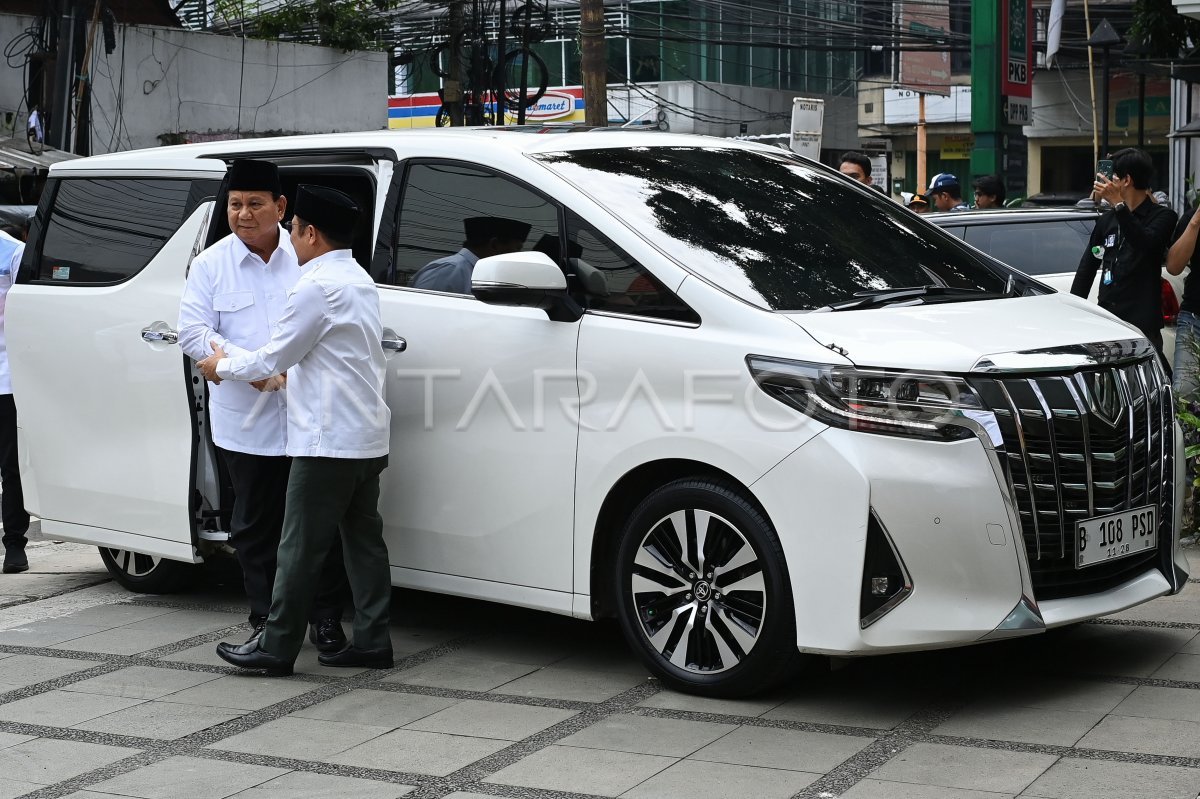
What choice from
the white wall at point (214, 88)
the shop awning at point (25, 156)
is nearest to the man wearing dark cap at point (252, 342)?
the shop awning at point (25, 156)

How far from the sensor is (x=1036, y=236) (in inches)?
398

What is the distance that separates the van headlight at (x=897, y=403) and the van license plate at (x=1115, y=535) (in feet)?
1.82

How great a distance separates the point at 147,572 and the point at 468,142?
2.68 m

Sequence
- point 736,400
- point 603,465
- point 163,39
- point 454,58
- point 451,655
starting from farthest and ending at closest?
point 454,58, point 163,39, point 451,655, point 603,465, point 736,400

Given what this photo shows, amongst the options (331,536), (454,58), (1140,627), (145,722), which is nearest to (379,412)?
(331,536)

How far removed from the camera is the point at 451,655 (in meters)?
5.88

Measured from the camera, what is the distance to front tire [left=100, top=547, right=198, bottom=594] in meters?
7.05

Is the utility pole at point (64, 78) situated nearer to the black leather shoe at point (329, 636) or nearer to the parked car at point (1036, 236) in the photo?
the parked car at point (1036, 236)

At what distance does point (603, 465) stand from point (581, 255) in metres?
0.75

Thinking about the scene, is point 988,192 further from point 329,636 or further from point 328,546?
point 328,546

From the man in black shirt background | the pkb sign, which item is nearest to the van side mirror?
the man in black shirt background

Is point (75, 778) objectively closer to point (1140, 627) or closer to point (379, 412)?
point (379, 412)

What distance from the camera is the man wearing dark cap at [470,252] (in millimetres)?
5648

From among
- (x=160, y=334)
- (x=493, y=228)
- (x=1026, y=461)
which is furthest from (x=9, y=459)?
(x=1026, y=461)
